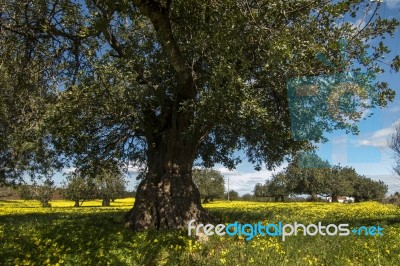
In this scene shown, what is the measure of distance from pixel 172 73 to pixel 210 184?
6617 cm

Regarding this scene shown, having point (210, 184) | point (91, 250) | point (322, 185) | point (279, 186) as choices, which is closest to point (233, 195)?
point (279, 186)

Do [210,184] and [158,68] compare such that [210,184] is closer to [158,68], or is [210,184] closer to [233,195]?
[233,195]

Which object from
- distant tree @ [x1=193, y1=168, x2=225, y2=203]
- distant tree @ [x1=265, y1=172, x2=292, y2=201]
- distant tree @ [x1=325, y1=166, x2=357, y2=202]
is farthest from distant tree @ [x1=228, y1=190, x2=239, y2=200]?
distant tree @ [x1=325, y1=166, x2=357, y2=202]

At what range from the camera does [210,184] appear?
78.8 metres

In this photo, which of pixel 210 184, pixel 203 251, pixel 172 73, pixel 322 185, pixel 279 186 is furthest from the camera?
pixel 279 186

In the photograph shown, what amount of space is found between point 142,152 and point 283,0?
1399 cm

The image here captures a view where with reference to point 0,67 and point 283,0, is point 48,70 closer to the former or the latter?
point 0,67

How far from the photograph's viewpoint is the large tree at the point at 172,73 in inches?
298

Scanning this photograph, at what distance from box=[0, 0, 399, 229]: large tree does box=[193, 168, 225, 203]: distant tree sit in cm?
5875

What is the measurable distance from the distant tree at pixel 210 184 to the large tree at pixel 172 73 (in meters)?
58.7

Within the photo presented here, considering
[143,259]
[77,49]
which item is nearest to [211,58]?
[77,49]

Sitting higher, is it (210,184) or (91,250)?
(210,184)

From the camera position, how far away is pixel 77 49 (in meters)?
11.5

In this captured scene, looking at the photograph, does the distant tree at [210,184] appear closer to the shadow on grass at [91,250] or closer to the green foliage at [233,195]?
the green foliage at [233,195]
